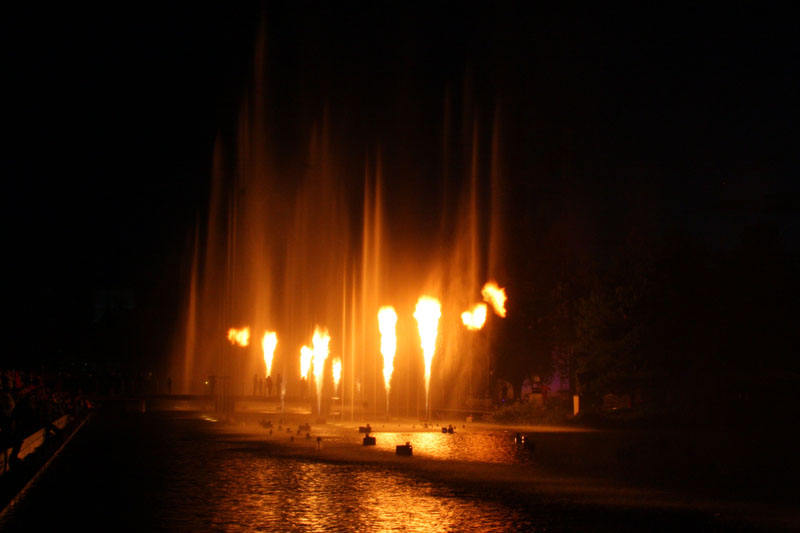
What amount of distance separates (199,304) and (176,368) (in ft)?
29.5

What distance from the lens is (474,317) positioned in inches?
2078

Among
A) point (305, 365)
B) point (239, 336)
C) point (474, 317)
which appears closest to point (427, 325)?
point (474, 317)

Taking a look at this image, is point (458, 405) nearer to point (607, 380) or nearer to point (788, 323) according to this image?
point (607, 380)

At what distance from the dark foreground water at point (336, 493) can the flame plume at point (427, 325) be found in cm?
2328

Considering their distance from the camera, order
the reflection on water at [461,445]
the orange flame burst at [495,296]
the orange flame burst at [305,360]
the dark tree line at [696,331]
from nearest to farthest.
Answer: the reflection on water at [461,445] < the dark tree line at [696,331] < the orange flame burst at [495,296] < the orange flame burst at [305,360]

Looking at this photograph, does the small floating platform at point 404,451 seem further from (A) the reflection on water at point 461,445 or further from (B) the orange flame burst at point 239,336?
(B) the orange flame burst at point 239,336

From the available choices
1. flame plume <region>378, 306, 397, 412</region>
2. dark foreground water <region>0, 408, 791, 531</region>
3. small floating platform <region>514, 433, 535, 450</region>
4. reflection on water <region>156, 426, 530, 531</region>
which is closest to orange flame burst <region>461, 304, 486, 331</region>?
flame plume <region>378, 306, 397, 412</region>

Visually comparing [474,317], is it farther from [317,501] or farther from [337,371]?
[317,501]

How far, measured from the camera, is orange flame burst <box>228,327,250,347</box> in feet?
268

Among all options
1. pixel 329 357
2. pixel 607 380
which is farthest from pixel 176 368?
pixel 607 380

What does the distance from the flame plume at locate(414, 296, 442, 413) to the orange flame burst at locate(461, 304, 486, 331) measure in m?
2.01

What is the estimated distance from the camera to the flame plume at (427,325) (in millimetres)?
50438

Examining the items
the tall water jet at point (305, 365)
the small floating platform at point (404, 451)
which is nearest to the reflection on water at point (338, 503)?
the small floating platform at point (404, 451)

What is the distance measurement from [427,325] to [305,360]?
3255cm
